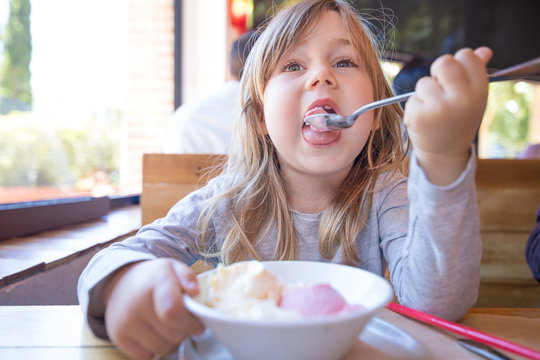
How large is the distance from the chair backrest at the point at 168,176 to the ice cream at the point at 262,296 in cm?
87

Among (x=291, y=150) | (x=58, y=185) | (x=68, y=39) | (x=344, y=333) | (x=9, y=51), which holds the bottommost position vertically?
(x=58, y=185)

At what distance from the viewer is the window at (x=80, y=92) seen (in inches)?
62.7

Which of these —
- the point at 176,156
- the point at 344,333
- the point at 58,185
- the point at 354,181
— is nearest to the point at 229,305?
the point at 344,333

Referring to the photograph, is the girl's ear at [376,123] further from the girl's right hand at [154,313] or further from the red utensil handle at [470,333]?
the girl's right hand at [154,313]

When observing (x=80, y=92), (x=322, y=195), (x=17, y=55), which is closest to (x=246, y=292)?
(x=322, y=195)

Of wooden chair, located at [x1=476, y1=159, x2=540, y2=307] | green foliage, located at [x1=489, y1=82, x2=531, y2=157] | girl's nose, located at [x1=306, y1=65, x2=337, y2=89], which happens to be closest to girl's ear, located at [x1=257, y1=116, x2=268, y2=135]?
girl's nose, located at [x1=306, y1=65, x2=337, y2=89]

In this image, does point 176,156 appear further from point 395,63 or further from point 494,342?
point 395,63

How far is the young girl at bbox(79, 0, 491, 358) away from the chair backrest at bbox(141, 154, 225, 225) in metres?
0.25

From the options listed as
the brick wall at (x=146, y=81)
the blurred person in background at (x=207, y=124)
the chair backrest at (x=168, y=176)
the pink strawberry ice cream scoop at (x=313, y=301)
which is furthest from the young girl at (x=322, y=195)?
the brick wall at (x=146, y=81)

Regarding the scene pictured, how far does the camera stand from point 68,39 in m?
2.04

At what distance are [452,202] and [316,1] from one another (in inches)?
24.4

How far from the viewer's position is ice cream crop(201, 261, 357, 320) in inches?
16.6

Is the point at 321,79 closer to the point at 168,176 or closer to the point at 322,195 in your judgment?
the point at 322,195

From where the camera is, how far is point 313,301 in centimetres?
43
